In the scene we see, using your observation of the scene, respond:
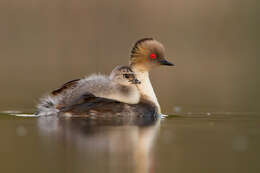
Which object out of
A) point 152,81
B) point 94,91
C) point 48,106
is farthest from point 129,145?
point 152,81

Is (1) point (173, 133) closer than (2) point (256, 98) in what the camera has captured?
Yes

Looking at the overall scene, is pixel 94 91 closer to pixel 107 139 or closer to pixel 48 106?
pixel 48 106

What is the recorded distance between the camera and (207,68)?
1182 inches

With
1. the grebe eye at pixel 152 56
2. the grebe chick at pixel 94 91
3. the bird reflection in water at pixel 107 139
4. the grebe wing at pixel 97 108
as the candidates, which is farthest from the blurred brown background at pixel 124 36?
the bird reflection in water at pixel 107 139

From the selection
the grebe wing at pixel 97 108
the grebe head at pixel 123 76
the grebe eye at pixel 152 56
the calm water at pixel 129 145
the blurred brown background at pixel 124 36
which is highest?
the blurred brown background at pixel 124 36

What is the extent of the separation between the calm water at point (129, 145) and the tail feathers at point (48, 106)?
193 mm

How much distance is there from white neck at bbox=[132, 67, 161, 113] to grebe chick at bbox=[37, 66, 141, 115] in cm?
27

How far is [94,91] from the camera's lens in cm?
1400

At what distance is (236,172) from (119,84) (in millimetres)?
5204

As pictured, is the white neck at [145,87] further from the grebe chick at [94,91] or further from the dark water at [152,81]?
the dark water at [152,81]

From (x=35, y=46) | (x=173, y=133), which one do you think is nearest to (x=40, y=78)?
(x=173, y=133)

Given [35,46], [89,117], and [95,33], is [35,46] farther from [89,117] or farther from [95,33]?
[89,117]

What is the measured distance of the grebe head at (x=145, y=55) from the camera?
15.1m

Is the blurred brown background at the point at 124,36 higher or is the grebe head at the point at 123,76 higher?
the blurred brown background at the point at 124,36
